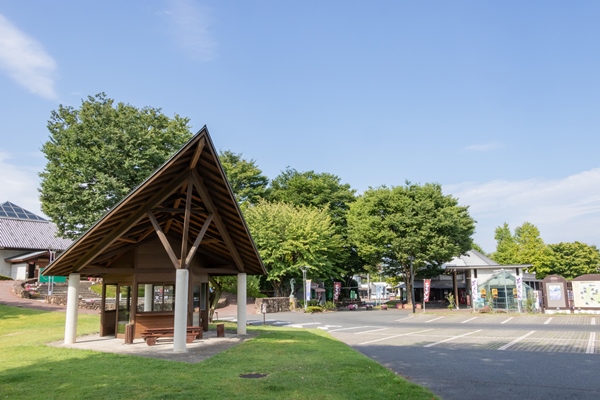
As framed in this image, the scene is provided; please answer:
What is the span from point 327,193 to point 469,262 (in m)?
18.4

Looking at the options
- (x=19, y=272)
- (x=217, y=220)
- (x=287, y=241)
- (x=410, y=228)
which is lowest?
(x=19, y=272)

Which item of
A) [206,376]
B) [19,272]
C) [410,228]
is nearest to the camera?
[206,376]

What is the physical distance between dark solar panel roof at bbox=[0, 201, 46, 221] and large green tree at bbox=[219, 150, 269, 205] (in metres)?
25.9

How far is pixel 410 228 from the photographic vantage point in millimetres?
44344

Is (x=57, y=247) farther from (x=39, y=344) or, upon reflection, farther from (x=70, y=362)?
(x=70, y=362)

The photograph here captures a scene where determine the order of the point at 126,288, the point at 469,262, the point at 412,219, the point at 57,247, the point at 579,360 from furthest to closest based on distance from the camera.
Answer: the point at 57,247 → the point at 469,262 → the point at 412,219 → the point at 126,288 → the point at 579,360

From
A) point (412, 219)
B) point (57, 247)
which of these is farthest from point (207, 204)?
point (57, 247)

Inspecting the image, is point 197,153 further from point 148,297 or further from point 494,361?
point 494,361

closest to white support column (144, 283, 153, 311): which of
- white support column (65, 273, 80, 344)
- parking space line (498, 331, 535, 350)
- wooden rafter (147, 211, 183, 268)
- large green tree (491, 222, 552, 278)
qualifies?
white support column (65, 273, 80, 344)

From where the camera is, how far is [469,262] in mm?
49375

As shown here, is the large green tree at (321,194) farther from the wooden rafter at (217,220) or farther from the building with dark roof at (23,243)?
the wooden rafter at (217,220)

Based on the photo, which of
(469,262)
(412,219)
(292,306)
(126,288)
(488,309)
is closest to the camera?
(126,288)

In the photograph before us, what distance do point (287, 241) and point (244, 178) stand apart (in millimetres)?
18007

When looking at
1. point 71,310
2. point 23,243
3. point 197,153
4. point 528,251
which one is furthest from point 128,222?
point 528,251
